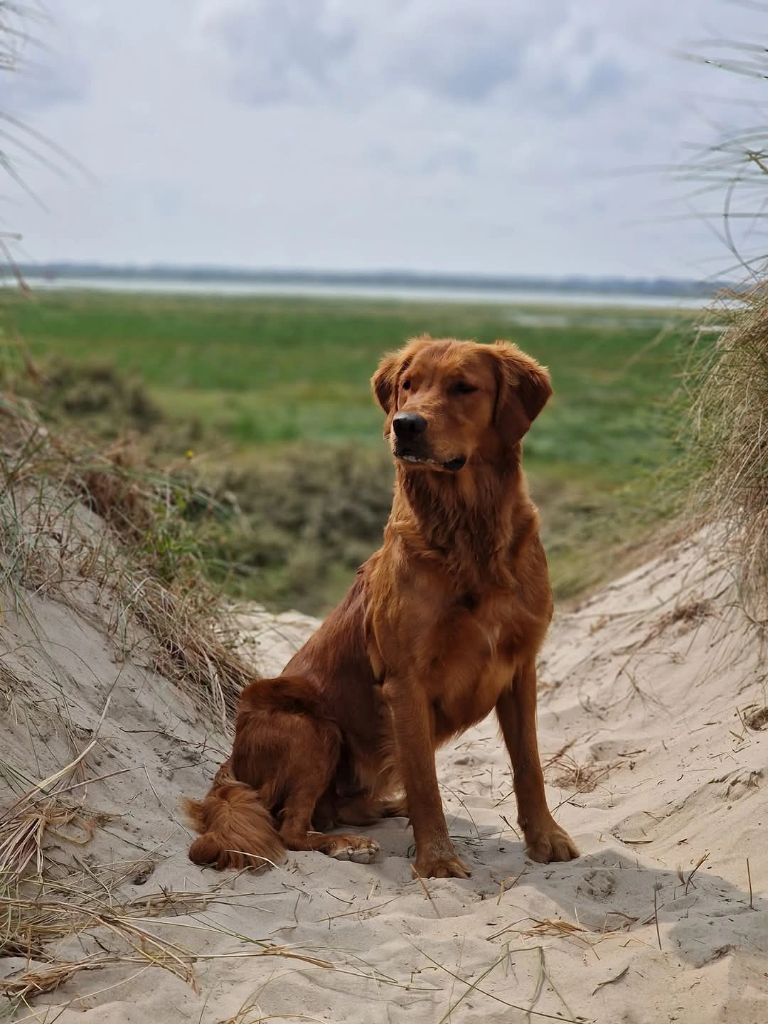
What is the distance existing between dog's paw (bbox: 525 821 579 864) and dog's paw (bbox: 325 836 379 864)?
0.60 metres

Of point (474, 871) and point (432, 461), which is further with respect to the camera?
point (474, 871)

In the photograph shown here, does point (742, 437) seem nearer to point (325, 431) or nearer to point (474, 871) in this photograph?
point (474, 871)

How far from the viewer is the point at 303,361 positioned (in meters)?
50.6

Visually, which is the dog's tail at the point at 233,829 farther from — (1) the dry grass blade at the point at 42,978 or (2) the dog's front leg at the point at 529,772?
(2) the dog's front leg at the point at 529,772

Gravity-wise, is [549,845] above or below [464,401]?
below

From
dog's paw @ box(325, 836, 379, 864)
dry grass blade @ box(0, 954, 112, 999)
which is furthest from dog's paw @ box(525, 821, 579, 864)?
dry grass blade @ box(0, 954, 112, 999)

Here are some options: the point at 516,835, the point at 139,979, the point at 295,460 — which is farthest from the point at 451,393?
the point at 295,460

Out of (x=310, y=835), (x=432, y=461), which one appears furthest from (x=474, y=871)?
(x=432, y=461)

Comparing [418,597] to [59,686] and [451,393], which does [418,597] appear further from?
[59,686]

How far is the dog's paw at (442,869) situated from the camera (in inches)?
171

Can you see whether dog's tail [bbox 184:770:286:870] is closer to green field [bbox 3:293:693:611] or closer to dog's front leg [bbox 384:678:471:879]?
dog's front leg [bbox 384:678:471:879]

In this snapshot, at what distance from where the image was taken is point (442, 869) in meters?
4.37

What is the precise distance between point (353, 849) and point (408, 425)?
1.65 m

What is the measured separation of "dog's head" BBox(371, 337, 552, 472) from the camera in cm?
431
